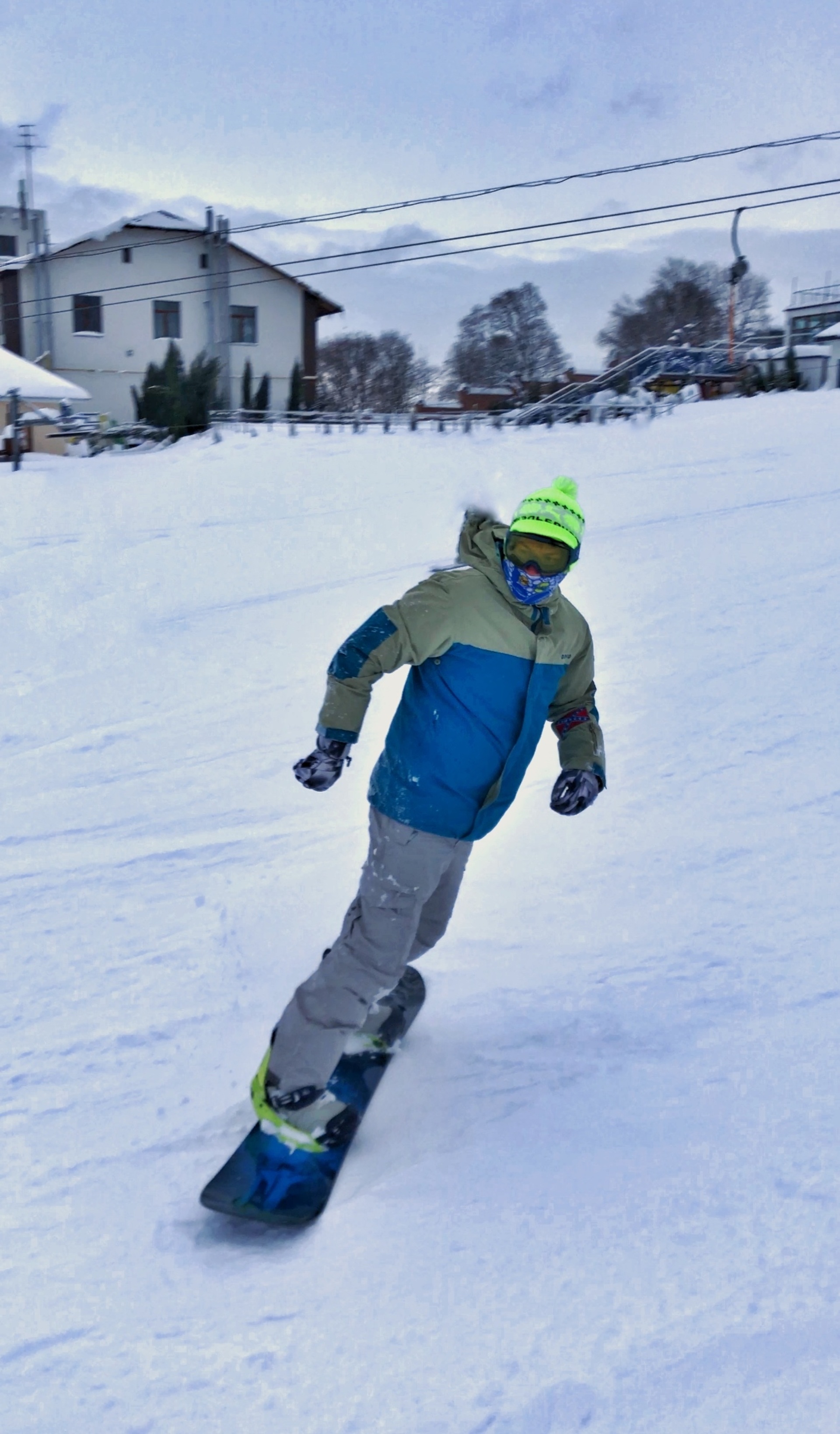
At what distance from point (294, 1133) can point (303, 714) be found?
3783 mm

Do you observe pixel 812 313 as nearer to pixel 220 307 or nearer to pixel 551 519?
pixel 220 307

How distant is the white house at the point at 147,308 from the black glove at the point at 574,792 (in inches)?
1233

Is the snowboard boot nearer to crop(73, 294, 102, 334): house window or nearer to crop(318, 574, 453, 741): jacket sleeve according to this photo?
crop(318, 574, 453, 741): jacket sleeve

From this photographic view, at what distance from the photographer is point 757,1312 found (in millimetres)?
2125

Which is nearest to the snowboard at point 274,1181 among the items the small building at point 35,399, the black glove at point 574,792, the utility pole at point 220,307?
the black glove at point 574,792

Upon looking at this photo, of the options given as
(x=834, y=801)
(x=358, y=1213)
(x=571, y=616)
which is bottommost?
(x=358, y=1213)

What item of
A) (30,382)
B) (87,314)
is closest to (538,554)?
(30,382)

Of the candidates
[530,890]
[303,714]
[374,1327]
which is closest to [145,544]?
[303,714]

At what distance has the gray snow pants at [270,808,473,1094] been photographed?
2521mm

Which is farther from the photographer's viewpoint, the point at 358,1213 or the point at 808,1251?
the point at 358,1213

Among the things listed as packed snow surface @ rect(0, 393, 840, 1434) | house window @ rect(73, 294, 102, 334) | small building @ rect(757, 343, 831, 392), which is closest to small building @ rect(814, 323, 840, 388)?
small building @ rect(757, 343, 831, 392)

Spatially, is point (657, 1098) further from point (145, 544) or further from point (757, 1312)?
point (145, 544)

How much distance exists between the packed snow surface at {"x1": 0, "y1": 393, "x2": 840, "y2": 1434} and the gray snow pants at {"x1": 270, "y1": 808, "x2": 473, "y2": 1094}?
13.3 inches

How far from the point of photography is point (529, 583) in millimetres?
2521
